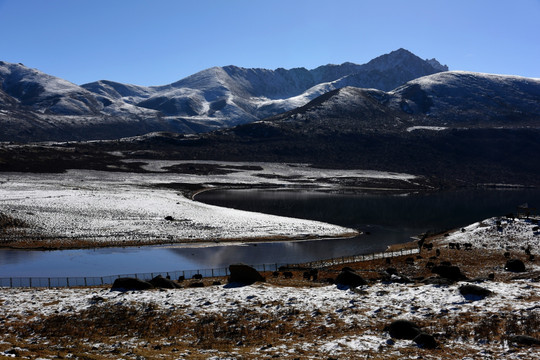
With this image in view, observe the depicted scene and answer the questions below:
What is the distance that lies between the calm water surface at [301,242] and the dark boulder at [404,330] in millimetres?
32558

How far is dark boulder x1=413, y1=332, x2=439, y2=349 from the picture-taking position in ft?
66.3

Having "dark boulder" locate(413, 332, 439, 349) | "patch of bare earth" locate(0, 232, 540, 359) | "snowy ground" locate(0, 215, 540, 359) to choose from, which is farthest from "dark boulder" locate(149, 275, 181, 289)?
"dark boulder" locate(413, 332, 439, 349)

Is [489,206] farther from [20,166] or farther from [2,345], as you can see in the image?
[20,166]

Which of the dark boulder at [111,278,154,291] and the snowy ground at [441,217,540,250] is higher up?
the dark boulder at [111,278,154,291]

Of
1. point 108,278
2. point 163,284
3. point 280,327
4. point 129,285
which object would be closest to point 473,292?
point 280,327

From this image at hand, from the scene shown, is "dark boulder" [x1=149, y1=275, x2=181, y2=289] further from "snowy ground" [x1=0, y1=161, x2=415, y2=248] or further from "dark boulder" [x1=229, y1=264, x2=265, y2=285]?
"snowy ground" [x1=0, y1=161, x2=415, y2=248]

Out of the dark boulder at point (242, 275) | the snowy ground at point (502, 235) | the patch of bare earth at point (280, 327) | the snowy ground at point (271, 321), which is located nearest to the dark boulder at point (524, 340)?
the patch of bare earth at point (280, 327)

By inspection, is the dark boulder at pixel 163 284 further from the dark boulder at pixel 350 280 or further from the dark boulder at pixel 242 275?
the dark boulder at pixel 350 280

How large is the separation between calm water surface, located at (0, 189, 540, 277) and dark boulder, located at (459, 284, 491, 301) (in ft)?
97.2

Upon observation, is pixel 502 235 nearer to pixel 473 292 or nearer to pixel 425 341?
pixel 473 292

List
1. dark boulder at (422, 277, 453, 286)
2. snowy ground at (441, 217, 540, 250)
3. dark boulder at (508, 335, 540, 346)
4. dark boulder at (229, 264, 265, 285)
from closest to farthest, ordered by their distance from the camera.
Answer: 1. dark boulder at (508, 335, 540, 346)
2. dark boulder at (422, 277, 453, 286)
3. dark boulder at (229, 264, 265, 285)
4. snowy ground at (441, 217, 540, 250)

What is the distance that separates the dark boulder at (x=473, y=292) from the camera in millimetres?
26500

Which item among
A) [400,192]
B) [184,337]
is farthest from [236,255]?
[400,192]

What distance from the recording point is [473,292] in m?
27.0
